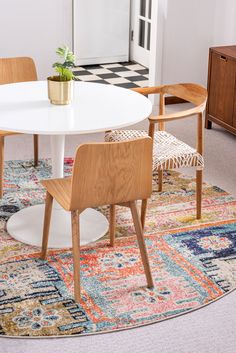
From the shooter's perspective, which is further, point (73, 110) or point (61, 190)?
point (73, 110)

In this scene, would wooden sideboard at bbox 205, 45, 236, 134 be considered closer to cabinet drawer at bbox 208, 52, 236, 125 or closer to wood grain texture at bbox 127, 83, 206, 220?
cabinet drawer at bbox 208, 52, 236, 125

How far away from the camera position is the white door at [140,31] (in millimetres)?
7395

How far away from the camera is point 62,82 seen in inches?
145

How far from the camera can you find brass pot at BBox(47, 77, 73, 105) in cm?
370

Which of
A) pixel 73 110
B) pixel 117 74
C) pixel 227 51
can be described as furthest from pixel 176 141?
pixel 117 74

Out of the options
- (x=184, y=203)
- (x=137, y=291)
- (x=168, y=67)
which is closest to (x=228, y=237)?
(x=184, y=203)

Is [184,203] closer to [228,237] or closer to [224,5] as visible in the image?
[228,237]

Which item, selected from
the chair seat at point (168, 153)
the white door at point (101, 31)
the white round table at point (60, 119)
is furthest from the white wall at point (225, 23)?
the white round table at point (60, 119)

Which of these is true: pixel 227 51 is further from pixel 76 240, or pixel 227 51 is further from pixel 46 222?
pixel 76 240

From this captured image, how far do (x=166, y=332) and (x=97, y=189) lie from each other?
69cm

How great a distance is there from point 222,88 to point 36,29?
1667mm

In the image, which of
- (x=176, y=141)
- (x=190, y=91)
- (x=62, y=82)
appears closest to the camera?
(x=62, y=82)

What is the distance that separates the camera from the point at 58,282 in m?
3.47

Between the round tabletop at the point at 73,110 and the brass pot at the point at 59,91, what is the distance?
1.3 inches
